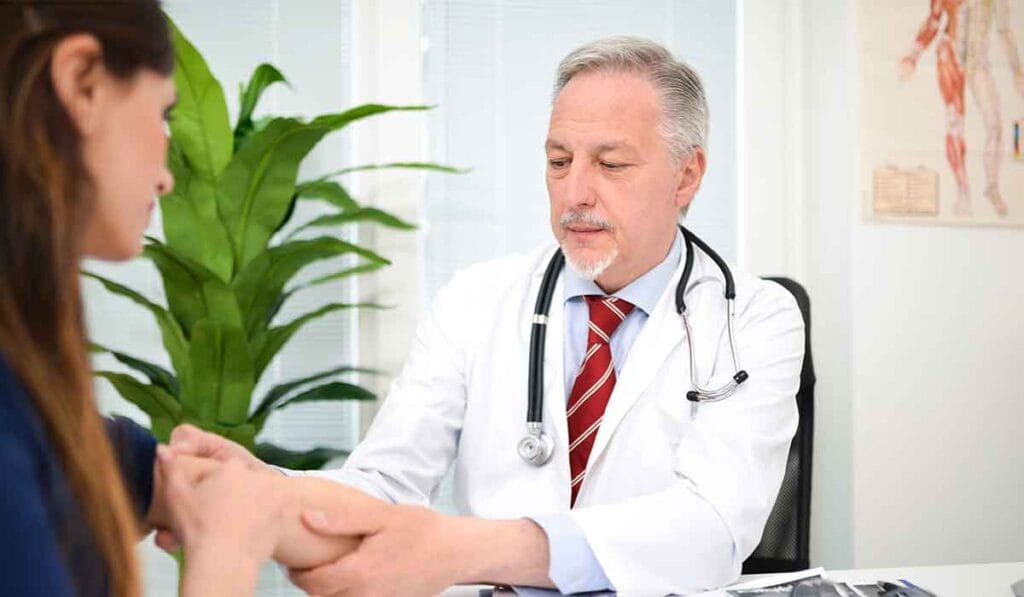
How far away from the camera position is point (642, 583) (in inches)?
49.2

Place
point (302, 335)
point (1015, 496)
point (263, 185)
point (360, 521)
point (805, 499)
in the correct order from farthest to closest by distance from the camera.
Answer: point (1015, 496) → point (302, 335) → point (263, 185) → point (805, 499) → point (360, 521)

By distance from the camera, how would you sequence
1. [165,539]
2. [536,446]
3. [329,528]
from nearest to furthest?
1. [165,539]
2. [329,528]
3. [536,446]

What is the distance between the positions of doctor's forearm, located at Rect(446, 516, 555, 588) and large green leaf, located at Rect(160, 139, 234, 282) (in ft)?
3.83

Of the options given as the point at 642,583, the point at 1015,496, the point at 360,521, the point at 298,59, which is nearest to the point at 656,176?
the point at 642,583

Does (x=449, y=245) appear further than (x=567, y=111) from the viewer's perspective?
Yes

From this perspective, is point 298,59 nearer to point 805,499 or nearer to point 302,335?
point 302,335

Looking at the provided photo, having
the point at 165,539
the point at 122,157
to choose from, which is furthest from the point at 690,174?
the point at 122,157

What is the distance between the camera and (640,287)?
1724 millimetres

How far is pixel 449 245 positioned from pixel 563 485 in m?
1.32

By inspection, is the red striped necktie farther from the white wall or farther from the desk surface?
the white wall

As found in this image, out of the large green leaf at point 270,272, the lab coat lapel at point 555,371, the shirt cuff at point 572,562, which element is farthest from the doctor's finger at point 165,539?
the large green leaf at point 270,272

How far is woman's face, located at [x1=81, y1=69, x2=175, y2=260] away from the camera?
0.68m

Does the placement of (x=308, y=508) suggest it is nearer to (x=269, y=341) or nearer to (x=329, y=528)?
(x=329, y=528)

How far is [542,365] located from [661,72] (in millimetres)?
519
